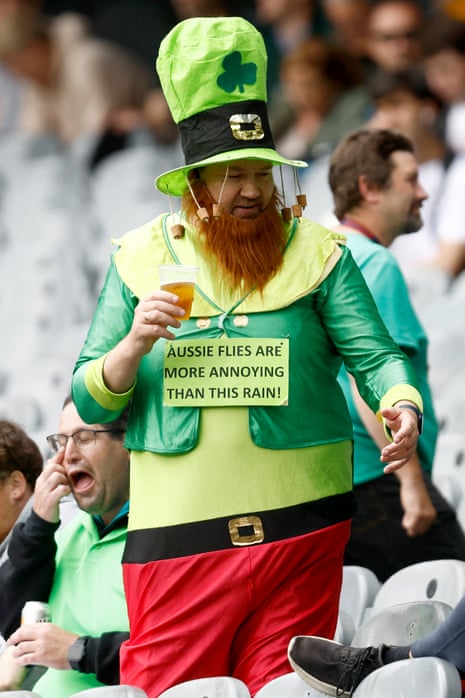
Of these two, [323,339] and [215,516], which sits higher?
[323,339]

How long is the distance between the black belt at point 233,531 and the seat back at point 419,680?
13.5 inches

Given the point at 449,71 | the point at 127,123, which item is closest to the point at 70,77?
the point at 127,123

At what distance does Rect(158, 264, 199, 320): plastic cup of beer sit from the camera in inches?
107

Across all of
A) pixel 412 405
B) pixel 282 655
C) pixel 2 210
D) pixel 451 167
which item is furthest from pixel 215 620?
pixel 2 210

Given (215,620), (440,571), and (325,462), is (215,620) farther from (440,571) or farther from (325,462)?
(440,571)

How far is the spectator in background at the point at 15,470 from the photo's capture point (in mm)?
3818

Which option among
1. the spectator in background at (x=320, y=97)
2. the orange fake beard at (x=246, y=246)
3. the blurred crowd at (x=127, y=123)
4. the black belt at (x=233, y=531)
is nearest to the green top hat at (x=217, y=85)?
the orange fake beard at (x=246, y=246)

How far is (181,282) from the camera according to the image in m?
2.71

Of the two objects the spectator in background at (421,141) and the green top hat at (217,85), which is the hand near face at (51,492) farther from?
the spectator in background at (421,141)

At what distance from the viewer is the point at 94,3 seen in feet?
33.8

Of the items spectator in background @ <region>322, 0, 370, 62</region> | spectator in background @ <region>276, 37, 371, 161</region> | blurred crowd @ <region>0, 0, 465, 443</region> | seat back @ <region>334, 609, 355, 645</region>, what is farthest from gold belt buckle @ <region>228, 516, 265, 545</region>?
spectator in background @ <region>322, 0, 370, 62</region>

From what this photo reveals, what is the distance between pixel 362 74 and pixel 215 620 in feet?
17.3

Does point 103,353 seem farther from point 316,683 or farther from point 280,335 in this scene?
point 316,683

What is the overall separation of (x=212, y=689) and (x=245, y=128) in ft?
3.40
